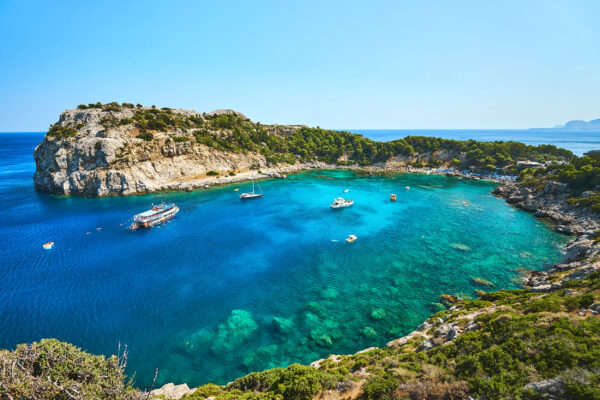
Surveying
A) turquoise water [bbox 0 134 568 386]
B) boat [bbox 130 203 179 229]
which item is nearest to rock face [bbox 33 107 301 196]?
turquoise water [bbox 0 134 568 386]

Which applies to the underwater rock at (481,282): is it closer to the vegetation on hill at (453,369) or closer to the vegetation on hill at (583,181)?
the vegetation on hill at (453,369)

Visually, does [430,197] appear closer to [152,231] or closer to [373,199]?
[373,199]

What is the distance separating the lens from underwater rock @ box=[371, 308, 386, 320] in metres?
28.3

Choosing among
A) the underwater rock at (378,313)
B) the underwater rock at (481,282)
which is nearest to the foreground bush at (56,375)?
the underwater rock at (378,313)

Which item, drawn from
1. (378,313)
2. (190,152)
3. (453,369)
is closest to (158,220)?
(190,152)

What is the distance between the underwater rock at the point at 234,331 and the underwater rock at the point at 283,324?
2294 mm

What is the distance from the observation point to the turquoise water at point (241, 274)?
25.5 metres

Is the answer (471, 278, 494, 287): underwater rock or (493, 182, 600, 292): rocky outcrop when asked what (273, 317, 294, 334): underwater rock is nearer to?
(493, 182, 600, 292): rocky outcrop

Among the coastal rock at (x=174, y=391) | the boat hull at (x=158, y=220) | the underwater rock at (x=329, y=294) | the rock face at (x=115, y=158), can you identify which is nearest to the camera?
the coastal rock at (x=174, y=391)

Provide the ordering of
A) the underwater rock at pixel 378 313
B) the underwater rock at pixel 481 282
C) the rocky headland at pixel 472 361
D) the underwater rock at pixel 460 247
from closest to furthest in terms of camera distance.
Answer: the rocky headland at pixel 472 361
the underwater rock at pixel 378 313
the underwater rock at pixel 481 282
the underwater rock at pixel 460 247

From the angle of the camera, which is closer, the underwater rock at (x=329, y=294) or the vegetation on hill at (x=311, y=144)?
the underwater rock at (x=329, y=294)

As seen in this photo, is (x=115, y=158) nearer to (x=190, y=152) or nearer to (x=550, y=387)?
(x=190, y=152)

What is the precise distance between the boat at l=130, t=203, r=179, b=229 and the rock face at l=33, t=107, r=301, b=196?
26.7 metres

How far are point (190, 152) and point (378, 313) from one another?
308 ft
